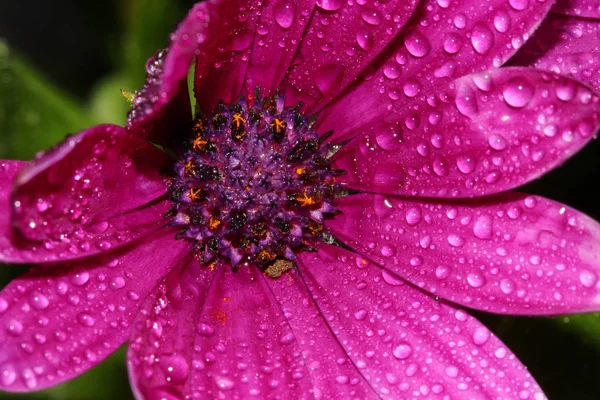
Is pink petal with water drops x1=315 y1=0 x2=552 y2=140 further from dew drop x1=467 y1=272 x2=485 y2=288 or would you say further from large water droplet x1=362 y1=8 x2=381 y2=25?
dew drop x1=467 y1=272 x2=485 y2=288

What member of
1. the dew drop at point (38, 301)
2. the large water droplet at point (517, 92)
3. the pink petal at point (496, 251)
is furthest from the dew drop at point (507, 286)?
the dew drop at point (38, 301)

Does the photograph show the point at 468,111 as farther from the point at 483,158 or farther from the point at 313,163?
the point at 313,163

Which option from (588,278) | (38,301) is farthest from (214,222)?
(588,278)

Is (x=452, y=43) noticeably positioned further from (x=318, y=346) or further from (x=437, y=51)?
(x=318, y=346)

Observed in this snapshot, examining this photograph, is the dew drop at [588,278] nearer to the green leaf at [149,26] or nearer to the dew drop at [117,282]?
the dew drop at [117,282]

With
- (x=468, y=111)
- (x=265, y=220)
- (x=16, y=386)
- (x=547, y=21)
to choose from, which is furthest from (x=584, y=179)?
(x=16, y=386)

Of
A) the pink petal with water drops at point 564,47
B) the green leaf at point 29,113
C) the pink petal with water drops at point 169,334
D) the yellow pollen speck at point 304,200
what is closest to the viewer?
the pink petal with water drops at point 169,334

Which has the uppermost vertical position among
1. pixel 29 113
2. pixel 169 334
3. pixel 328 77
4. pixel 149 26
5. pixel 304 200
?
pixel 149 26
